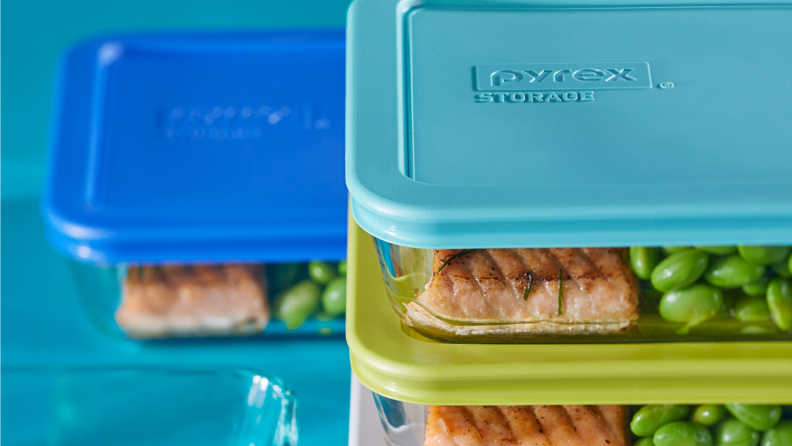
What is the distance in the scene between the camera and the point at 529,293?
765 mm

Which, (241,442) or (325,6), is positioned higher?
(325,6)

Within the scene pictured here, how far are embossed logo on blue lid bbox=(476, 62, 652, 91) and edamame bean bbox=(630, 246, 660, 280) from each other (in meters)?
0.15

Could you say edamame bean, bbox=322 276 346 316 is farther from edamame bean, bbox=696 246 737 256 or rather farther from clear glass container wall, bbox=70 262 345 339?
edamame bean, bbox=696 246 737 256

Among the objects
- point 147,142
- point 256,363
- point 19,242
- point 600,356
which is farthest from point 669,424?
point 19,242

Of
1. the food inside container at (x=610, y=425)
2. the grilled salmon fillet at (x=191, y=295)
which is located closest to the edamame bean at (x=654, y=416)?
the food inside container at (x=610, y=425)

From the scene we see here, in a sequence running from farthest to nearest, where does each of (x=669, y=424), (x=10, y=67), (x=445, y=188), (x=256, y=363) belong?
(x=10, y=67), (x=256, y=363), (x=669, y=424), (x=445, y=188)

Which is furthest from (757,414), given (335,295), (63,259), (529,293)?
(63,259)

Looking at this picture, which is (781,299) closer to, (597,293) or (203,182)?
(597,293)

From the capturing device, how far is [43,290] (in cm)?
153

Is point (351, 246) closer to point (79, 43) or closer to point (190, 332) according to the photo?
point (190, 332)

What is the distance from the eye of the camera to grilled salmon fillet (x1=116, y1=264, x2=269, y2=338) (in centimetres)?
125

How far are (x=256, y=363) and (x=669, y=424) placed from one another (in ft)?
2.33

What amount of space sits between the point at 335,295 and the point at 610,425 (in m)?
0.49

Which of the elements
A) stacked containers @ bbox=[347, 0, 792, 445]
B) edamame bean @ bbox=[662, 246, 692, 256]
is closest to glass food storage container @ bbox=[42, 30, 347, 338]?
stacked containers @ bbox=[347, 0, 792, 445]
